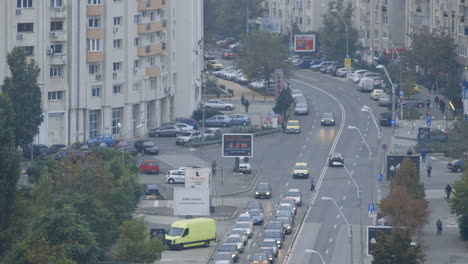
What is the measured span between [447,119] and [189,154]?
2356cm

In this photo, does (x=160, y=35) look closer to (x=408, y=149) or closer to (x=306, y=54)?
(x=408, y=149)

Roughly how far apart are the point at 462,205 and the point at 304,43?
75.7 m

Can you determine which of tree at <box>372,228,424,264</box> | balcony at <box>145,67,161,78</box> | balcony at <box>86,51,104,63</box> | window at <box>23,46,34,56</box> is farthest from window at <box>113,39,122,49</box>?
tree at <box>372,228,424,264</box>

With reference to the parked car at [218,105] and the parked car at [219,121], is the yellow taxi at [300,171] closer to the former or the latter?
the parked car at [219,121]

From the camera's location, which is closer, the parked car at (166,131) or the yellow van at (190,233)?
the yellow van at (190,233)

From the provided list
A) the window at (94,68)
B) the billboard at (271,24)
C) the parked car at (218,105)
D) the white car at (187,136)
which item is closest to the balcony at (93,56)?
the window at (94,68)

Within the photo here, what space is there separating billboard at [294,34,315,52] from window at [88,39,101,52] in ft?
153

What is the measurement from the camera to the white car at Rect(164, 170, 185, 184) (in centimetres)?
10350

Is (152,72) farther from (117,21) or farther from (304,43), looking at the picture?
(304,43)

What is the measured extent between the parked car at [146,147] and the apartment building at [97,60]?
20.0ft

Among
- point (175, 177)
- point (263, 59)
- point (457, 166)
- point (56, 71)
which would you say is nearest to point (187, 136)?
point (56, 71)

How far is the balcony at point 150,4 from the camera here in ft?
393

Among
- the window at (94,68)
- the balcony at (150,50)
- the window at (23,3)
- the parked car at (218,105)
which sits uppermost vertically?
the window at (23,3)

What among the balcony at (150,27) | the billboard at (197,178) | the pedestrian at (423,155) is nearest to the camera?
the billboard at (197,178)
